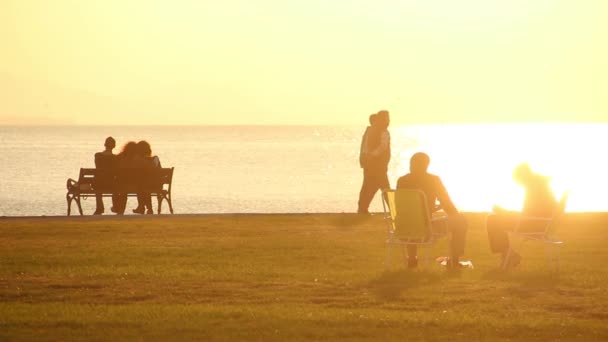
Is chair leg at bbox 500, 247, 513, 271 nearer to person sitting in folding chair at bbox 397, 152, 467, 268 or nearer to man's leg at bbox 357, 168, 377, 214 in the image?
person sitting in folding chair at bbox 397, 152, 467, 268

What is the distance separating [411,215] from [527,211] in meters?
1.32

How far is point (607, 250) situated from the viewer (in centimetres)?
1653

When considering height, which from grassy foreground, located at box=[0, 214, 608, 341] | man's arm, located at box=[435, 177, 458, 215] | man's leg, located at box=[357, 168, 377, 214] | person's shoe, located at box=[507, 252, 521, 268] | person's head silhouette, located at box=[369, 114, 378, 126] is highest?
person's head silhouette, located at box=[369, 114, 378, 126]

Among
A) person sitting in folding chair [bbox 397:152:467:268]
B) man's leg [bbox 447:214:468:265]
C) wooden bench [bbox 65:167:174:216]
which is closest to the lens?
man's leg [bbox 447:214:468:265]

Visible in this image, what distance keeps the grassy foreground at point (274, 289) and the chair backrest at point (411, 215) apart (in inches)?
17.2

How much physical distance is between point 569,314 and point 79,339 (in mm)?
4156

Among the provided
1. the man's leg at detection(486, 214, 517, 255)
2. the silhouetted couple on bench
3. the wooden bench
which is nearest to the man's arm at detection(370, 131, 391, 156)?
the wooden bench

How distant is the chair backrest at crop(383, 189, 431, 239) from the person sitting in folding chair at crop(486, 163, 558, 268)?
874 mm

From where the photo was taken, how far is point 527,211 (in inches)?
567

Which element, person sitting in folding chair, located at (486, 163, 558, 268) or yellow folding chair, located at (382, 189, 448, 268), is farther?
person sitting in folding chair, located at (486, 163, 558, 268)

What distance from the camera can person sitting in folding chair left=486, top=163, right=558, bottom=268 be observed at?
46.9 feet

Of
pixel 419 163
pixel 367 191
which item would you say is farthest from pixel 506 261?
pixel 367 191

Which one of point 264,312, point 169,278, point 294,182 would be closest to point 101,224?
point 169,278

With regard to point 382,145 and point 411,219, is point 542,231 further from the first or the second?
point 382,145
